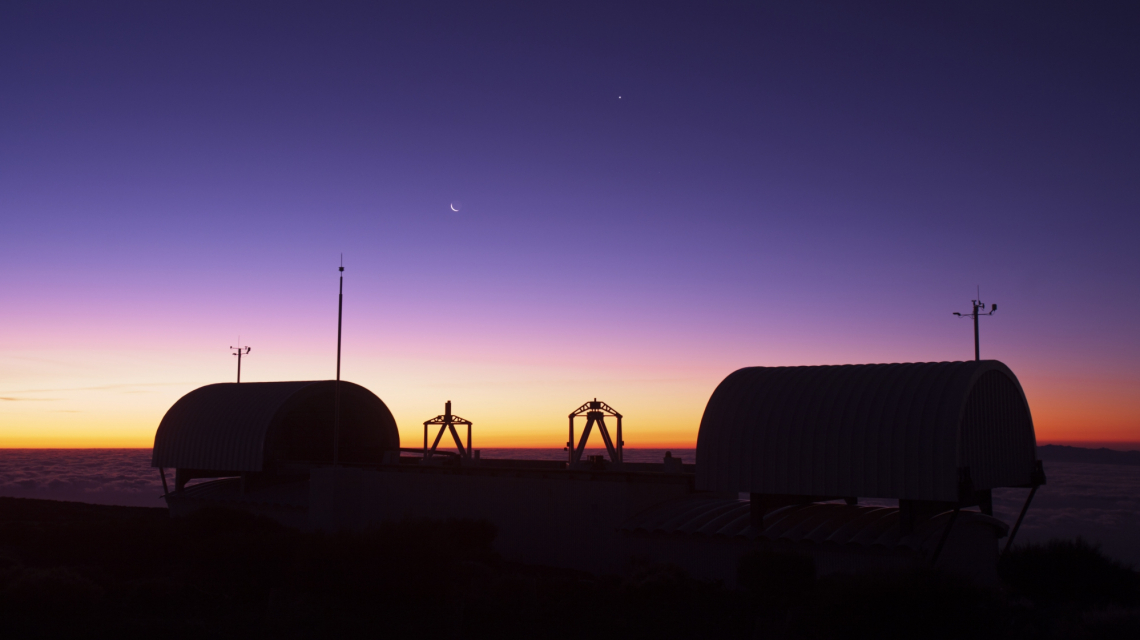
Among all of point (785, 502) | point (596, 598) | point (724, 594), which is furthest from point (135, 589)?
point (785, 502)

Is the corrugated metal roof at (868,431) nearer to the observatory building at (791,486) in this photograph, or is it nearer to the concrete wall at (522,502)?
the observatory building at (791,486)

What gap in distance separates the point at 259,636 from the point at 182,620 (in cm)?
275

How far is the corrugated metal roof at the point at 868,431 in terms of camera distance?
2053cm

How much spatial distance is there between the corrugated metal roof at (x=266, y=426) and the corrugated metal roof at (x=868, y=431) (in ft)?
73.4

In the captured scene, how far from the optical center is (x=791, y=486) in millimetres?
22062

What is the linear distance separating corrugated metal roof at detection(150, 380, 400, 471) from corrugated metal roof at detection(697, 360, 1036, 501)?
2237 centimetres

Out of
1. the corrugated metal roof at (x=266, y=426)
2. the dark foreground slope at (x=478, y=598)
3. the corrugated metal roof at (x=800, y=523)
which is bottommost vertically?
the dark foreground slope at (x=478, y=598)

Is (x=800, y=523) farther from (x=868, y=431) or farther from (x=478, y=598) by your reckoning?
(x=478, y=598)

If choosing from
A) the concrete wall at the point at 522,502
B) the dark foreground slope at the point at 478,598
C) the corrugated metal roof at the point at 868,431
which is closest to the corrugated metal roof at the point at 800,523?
the concrete wall at the point at 522,502

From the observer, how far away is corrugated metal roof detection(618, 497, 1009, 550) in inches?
819

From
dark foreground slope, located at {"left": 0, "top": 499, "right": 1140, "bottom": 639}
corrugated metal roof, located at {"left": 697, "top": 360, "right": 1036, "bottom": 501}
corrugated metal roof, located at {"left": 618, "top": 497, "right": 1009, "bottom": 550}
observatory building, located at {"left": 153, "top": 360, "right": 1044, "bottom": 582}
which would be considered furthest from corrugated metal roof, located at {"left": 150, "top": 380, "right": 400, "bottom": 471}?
corrugated metal roof, located at {"left": 697, "top": 360, "right": 1036, "bottom": 501}

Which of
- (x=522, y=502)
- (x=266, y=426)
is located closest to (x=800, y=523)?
(x=522, y=502)

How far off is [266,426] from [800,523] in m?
24.7

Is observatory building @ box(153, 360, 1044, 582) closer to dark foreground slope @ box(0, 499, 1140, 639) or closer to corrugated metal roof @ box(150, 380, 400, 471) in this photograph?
dark foreground slope @ box(0, 499, 1140, 639)
